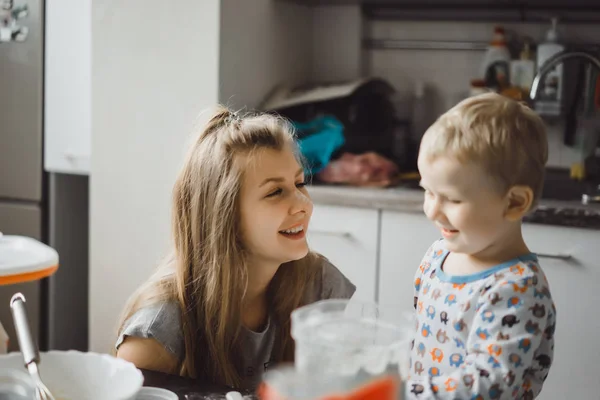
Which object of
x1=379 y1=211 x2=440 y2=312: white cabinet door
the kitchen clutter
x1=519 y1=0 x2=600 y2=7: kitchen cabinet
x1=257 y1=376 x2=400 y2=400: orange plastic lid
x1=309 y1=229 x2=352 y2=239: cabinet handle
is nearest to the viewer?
x1=257 y1=376 x2=400 y2=400: orange plastic lid

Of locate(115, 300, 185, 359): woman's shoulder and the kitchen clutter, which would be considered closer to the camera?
locate(115, 300, 185, 359): woman's shoulder

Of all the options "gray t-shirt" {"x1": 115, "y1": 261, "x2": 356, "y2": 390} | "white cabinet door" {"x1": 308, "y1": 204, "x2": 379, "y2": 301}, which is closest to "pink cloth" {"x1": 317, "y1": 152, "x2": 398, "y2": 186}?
"white cabinet door" {"x1": 308, "y1": 204, "x2": 379, "y2": 301}

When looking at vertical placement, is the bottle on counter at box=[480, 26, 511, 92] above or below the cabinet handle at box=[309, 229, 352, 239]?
above

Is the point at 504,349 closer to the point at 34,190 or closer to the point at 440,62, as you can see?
the point at 440,62

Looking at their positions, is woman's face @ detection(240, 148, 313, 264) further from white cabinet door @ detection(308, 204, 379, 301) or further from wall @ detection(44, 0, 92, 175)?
wall @ detection(44, 0, 92, 175)

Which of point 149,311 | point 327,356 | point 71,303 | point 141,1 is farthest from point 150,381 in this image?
point 71,303

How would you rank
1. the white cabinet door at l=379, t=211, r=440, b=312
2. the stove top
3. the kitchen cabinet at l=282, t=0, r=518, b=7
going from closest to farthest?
the stove top → the white cabinet door at l=379, t=211, r=440, b=312 → the kitchen cabinet at l=282, t=0, r=518, b=7

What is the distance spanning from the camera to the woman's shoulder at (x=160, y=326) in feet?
4.38

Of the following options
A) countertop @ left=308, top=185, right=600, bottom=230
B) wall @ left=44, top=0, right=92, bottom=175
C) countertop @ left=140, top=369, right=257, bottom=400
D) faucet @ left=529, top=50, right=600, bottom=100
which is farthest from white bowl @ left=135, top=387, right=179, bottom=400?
wall @ left=44, top=0, right=92, bottom=175

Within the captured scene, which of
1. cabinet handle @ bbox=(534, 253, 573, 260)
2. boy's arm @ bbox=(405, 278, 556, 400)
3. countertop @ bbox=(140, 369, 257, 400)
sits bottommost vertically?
cabinet handle @ bbox=(534, 253, 573, 260)

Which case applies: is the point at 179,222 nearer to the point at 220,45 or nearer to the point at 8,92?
the point at 220,45

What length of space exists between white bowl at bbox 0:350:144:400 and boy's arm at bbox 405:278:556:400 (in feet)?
1.22

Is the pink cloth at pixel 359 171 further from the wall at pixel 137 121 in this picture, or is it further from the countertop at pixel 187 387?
the countertop at pixel 187 387

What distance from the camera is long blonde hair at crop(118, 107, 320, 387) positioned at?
54.7 inches
